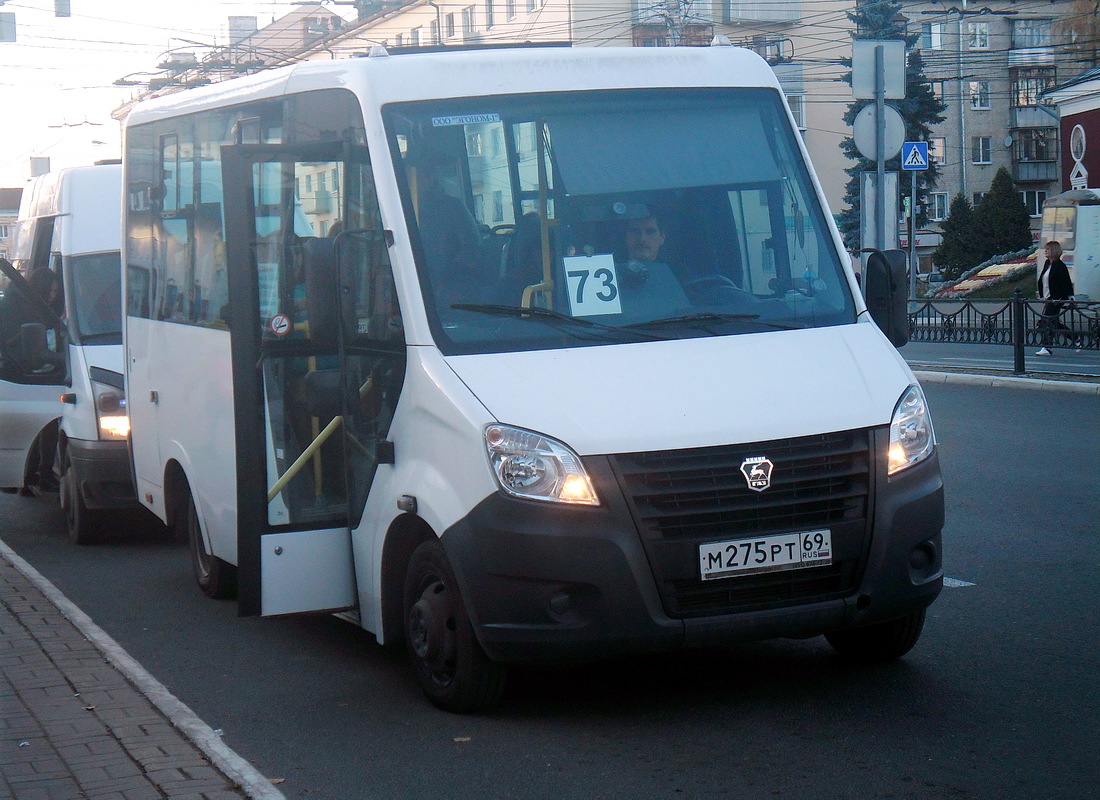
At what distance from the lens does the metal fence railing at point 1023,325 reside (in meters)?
20.2

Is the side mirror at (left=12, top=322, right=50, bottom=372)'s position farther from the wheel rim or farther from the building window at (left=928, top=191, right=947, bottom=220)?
the building window at (left=928, top=191, right=947, bottom=220)

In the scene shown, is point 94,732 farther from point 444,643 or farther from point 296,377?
point 296,377

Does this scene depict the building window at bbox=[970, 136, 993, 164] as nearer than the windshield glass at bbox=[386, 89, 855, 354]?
No

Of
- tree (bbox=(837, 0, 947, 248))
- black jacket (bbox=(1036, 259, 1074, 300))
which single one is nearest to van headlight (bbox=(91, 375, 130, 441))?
black jacket (bbox=(1036, 259, 1074, 300))

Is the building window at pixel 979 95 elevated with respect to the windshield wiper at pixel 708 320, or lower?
elevated

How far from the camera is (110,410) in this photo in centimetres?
988

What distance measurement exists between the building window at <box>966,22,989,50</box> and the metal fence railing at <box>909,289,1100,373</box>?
180ft

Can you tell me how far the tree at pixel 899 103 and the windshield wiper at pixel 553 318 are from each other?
4390cm

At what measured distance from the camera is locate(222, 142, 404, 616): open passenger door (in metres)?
5.86

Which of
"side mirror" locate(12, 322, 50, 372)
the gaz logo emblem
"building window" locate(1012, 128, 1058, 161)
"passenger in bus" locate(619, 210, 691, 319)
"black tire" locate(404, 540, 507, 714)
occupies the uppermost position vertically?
"building window" locate(1012, 128, 1058, 161)

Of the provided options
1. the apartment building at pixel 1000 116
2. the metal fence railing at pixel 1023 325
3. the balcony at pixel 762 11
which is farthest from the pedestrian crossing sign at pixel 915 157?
the apartment building at pixel 1000 116

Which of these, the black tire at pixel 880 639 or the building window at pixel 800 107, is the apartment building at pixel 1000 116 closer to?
the building window at pixel 800 107

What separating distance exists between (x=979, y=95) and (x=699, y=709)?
80165 mm

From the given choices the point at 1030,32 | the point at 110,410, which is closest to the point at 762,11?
the point at 1030,32
